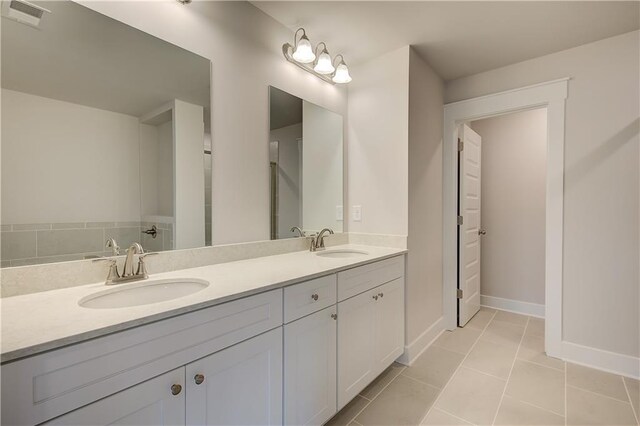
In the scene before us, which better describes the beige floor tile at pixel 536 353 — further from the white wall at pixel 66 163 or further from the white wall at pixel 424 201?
the white wall at pixel 66 163

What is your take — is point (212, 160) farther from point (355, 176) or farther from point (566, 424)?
point (566, 424)

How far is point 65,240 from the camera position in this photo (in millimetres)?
1100

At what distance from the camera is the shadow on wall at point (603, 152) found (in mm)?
1977

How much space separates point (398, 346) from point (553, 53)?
2541 mm

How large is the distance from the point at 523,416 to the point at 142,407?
74.2 inches

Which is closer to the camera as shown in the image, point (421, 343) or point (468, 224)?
point (421, 343)

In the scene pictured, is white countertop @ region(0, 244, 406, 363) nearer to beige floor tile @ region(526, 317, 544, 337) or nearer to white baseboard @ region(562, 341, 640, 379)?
white baseboard @ region(562, 341, 640, 379)

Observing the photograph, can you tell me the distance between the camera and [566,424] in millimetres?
1528

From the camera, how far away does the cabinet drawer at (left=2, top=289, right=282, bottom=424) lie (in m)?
0.63

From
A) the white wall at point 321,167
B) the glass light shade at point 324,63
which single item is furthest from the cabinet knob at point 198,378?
the glass light shade at point 324,63

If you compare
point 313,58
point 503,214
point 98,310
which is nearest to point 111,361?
point 98,310

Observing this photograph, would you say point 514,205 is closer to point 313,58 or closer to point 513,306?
point 513,306

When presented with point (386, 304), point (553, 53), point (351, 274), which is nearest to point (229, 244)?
point (351, 274)

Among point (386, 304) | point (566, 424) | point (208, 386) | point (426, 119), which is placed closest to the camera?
point (208, 386)
